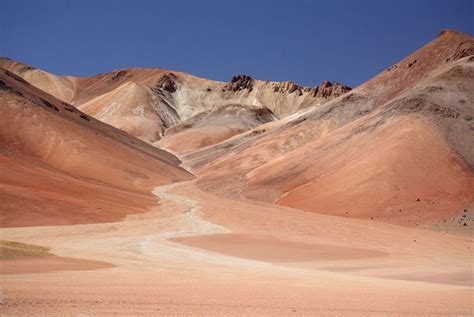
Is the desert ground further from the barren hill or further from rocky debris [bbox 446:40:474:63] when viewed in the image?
rocky debris [bbox 446:40:474:63]

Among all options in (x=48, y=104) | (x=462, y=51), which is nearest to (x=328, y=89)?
(x=462, y=51)

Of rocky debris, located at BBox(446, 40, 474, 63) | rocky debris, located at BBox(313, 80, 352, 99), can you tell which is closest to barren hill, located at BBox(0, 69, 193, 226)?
rocky debris, located at BBox(446, 40, 474, 63)

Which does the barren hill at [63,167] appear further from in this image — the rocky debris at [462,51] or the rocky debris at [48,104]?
the rocky debris at [462,51]

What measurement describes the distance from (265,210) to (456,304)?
35622 millimetres

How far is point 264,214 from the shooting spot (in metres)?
44.1

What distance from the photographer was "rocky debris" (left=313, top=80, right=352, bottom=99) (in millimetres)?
192375

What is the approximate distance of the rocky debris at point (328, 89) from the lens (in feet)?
631

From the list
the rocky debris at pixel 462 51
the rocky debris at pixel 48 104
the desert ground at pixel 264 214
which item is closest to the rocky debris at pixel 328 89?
the desert ground at pixel 264 214

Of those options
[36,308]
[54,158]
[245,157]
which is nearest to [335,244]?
[36,308]

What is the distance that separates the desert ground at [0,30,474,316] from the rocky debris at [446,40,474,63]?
1.36ft

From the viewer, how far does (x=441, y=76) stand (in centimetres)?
6962

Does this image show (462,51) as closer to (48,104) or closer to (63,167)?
(63,167)

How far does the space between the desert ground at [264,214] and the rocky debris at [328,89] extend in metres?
95.7

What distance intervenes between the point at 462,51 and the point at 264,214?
53.0 metres
